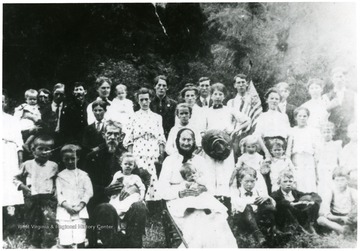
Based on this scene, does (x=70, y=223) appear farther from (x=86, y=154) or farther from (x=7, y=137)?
(x=7, y=137)

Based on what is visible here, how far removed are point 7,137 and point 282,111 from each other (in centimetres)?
286

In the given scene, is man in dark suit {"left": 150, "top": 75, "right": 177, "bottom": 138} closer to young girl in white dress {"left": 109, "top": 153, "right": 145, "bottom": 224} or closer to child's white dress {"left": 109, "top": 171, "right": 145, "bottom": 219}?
young girl in white dress {"left": 109, "top": 153, "right": 145, "bottom": 224}

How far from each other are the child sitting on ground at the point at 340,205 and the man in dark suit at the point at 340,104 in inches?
15.8

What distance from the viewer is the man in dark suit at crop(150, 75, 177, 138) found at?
4949 mm

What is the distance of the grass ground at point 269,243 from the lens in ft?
15.8

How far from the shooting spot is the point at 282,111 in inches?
195

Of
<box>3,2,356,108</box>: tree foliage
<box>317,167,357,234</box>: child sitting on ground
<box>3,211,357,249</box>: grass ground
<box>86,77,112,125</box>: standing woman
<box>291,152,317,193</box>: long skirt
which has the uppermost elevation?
<box>3,2,356,108</box>: tree foliage

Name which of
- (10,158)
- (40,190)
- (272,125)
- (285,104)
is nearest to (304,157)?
(272,125)

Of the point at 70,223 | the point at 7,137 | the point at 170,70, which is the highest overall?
the point at 170,70

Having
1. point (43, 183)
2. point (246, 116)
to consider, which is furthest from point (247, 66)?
point (43, 183)

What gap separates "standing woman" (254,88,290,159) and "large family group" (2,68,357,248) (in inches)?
0.4

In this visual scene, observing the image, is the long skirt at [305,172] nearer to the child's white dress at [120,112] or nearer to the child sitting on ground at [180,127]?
the child sitting on ground at [180,127]

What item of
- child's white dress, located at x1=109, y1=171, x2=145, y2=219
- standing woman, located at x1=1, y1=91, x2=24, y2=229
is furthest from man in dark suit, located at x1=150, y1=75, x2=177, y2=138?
standing woman, located at x1=1, y1=91, x2=24, y2=229

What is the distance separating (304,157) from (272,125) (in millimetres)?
466
